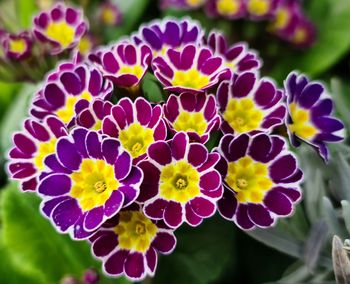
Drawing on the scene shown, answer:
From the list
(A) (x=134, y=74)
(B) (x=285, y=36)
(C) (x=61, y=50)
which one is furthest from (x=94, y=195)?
(B) (x=285, y=36)

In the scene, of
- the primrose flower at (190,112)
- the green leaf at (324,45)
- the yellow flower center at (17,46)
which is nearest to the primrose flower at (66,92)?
the primrose flower at (190,112)

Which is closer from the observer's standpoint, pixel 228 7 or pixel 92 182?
pixel 92 182

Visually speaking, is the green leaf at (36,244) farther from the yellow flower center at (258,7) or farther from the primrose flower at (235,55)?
the yellow flower center at (258,7)

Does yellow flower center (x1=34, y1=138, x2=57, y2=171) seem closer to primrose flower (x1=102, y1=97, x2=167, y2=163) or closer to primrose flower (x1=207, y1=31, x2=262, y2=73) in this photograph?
primrose flower (x1=102, y1=97, x2=167, y2=163)

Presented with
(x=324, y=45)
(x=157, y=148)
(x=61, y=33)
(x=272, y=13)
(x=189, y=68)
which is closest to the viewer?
(x=157, y=148)

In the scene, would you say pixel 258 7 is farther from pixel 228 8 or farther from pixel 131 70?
pixel 131 70

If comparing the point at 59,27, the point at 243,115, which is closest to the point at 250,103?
the point at 243,115

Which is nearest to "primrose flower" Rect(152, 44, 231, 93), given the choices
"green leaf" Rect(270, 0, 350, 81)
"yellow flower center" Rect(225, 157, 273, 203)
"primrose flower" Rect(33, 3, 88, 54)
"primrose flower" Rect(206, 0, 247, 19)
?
"yellow flower center" Rect(225, 157, 273, 203)
